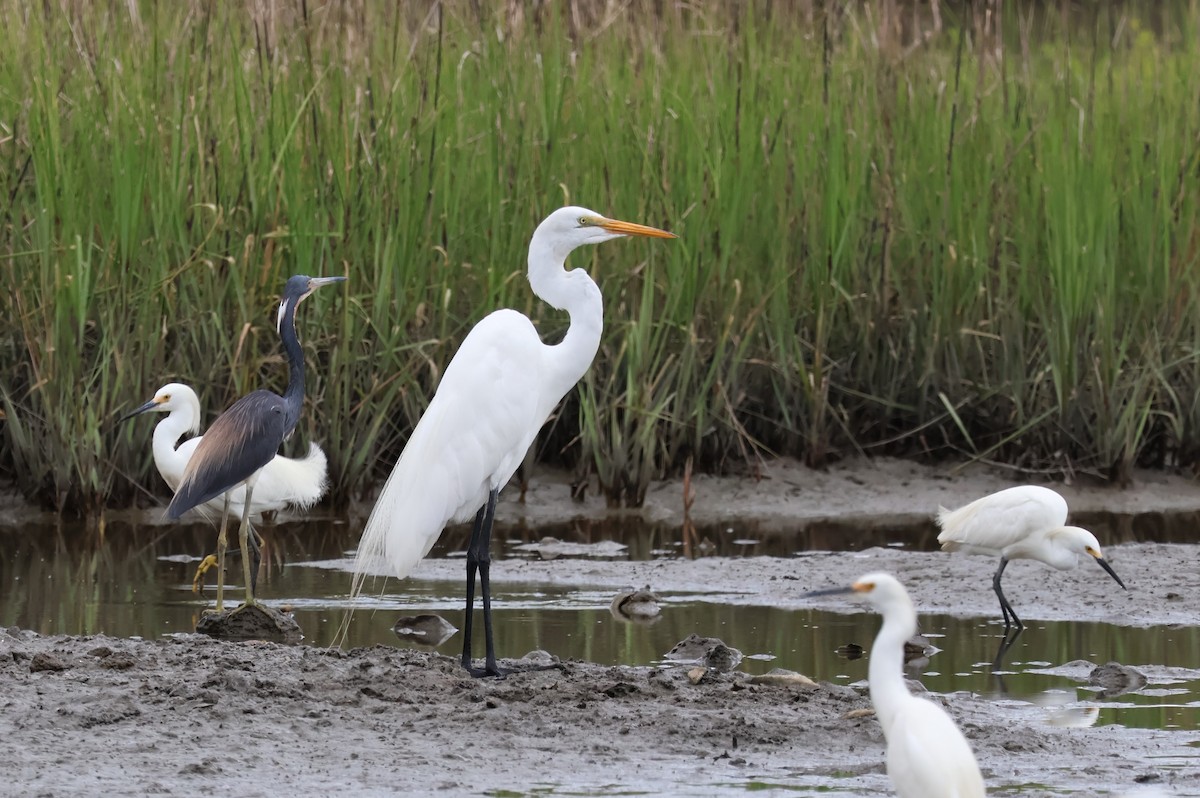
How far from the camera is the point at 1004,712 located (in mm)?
5082

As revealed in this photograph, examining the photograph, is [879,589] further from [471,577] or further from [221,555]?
[221,555]

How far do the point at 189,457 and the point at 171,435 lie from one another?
0.45ft

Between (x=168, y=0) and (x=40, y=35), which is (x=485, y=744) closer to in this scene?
(x=40, y=35)

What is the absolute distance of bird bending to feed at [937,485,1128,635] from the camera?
263 inches

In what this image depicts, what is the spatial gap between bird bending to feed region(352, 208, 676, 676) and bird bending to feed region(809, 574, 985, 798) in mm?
2075

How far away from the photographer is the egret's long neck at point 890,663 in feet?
12.1

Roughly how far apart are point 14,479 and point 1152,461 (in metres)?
5.48

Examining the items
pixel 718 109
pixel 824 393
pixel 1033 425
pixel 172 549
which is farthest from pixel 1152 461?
pixel 172 549

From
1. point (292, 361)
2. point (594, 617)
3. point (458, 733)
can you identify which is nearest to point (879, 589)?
point (458, 733)

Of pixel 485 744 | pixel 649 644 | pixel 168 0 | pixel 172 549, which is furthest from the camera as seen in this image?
pixel 168 0

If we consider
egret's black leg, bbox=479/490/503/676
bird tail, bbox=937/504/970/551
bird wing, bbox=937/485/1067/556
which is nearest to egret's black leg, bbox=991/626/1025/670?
bird wing, bbox=937/485/1067/556

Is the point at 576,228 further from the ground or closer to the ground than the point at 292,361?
further from the ground

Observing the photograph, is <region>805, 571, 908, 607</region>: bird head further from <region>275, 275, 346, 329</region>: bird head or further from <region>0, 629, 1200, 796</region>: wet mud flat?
<region>275, 275, 346, 329</region>: bird head

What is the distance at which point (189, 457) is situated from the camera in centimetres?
715
